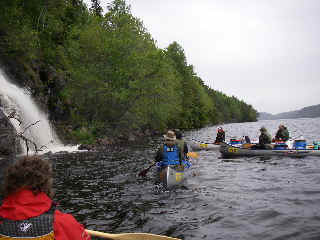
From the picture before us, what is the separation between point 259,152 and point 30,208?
1587cm

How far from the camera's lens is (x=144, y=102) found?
30516 mm

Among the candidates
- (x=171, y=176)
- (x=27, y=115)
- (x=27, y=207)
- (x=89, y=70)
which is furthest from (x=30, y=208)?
(x=89, y=70)

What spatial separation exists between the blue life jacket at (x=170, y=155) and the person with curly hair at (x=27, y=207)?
7792mm

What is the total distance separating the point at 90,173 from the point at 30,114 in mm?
10895

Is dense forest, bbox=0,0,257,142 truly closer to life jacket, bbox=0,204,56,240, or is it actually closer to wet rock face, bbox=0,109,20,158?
wet rock face, bbox=0,109,20,158

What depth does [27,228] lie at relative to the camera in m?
2.61

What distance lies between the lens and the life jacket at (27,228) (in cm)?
261

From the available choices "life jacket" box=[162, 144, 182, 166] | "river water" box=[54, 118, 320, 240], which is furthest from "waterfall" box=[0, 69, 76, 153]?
"life jacket" box=[162, 144, 182, 166]

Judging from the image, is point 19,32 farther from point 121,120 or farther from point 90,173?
point 90,173

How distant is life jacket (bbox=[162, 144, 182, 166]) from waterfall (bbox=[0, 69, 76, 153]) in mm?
10259

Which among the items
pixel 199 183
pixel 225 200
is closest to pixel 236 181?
pixel 199 183

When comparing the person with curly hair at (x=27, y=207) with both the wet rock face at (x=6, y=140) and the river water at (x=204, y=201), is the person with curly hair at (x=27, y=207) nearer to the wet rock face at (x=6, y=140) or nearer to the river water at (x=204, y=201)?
the river water at (x=204, y=201)

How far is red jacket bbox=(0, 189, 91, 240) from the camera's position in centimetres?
259

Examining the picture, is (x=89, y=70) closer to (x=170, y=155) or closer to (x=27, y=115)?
(x=27, y=115)
